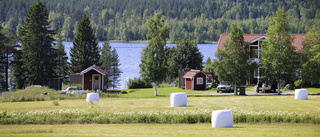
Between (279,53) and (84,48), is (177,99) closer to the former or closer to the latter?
(279,53)

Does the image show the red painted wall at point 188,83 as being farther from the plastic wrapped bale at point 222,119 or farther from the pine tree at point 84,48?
the plastic wrapped bale at point 222,119

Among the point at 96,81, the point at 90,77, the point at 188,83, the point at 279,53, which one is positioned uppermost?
the point at 279,53

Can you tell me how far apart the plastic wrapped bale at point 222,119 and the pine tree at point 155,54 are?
1259 inches

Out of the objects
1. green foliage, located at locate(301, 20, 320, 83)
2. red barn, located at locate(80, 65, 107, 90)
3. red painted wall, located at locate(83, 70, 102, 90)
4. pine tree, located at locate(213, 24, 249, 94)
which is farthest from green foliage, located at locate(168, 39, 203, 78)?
green foliage, located at locate(301, 20, 320, 83)

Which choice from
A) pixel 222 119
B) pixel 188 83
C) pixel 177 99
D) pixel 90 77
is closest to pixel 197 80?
pixel 188 83

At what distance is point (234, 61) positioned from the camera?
46.9 metres

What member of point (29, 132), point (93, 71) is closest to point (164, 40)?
point (93, 71)

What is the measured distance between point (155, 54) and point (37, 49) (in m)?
26.2

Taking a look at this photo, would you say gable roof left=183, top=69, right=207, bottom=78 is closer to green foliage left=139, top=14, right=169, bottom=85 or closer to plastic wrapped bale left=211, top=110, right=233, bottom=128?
green foliage left=139, top=14, right=169, bottom=85

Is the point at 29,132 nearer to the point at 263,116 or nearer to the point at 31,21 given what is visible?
the point at 263,116

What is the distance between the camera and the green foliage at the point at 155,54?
5034 centimetres

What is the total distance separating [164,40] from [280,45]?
581 inches

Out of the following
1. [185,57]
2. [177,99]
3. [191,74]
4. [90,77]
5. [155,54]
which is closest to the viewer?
[177,99]

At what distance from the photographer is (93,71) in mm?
57562
